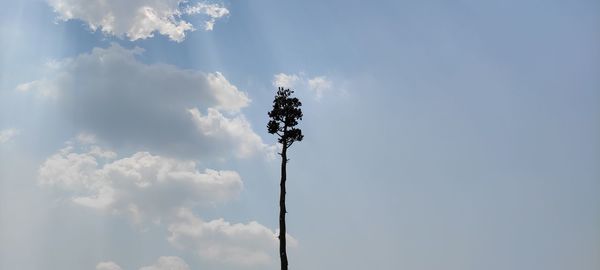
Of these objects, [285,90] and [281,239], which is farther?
[285,90]

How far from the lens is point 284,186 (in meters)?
37.5

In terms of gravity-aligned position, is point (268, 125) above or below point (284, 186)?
above

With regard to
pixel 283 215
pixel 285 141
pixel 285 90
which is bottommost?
pixel 283 215

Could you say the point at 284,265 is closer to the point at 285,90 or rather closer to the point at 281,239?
the point at 281,239

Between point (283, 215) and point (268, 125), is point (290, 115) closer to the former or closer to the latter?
point (268, 125)

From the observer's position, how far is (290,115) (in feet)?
129

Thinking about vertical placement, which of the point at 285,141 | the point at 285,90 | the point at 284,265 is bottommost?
the point at 284,265

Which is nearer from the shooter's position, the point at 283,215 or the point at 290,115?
the point at 283,215

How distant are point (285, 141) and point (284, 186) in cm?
303

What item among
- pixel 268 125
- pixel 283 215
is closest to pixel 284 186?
pixel 283 215

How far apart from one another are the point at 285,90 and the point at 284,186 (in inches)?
253

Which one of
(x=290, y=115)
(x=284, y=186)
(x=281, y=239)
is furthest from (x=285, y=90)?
(x=281, y=239)

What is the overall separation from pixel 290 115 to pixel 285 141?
177 cm

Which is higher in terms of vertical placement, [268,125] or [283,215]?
[268,125]
